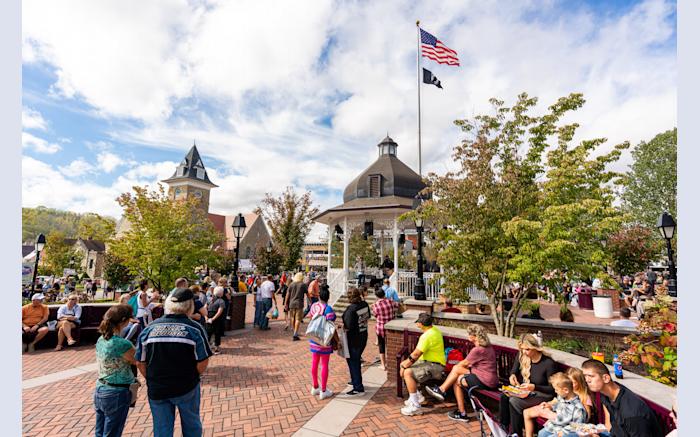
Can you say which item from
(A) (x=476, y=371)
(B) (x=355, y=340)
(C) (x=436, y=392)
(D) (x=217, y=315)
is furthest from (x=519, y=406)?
(D) (x=217, y=315)

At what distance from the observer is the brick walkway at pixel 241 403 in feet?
14.1

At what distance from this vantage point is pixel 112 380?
3191 mm

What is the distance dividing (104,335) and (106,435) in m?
0.95

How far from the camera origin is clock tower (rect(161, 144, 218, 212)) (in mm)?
51281

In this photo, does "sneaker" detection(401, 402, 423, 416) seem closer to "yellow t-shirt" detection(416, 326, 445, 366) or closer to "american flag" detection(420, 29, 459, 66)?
"yellow t-shirt" detection(416, 326, 445, 366)

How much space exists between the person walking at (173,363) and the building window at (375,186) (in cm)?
1464

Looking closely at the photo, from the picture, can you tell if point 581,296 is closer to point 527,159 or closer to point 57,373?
point 527,159

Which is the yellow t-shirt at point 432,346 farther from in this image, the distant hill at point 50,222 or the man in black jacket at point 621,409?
the distant hill at point 50,222

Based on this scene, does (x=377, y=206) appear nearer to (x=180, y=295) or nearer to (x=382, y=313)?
(x=382, y=313)

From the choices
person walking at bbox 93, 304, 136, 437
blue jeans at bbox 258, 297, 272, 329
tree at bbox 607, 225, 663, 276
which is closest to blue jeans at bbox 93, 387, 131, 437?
person walking at bbox 93, 304, 136, 437

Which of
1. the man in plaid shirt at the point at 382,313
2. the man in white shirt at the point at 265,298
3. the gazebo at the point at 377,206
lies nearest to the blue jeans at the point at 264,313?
the man in white shirt at the point at 265,298

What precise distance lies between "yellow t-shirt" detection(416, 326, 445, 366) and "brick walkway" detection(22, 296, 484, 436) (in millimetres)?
786

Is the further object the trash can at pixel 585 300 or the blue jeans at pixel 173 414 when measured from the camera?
the trash can at pixel 585 300

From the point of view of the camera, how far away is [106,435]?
3.16 metres
